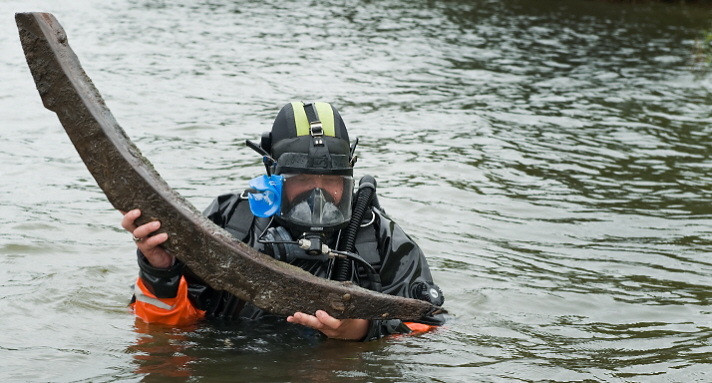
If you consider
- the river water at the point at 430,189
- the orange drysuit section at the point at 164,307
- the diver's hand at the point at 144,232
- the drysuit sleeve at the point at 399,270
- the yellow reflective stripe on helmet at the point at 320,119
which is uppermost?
the yellow reflective stripe on helmet at the point at 320,119

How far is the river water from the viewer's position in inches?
185

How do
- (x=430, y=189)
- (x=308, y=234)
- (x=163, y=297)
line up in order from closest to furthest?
1. (x=308, y=234)
2. (x=163, y=297)
3. (x=430, y=189)

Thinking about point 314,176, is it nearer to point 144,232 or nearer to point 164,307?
point 144,232

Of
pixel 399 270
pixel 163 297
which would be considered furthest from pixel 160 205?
Result: pixel 399 270

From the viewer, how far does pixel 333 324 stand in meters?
4.01

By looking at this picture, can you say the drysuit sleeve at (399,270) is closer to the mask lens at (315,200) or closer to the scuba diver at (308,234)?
the scuba diver at (308,234)

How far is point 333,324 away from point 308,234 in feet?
1.72

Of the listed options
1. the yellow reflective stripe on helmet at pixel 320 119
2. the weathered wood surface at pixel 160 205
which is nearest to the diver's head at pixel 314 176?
the yellow reflective stripe on helmet at pixel 320 119

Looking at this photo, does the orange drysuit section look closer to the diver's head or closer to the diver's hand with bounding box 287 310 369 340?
the diver's head

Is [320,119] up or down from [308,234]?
up

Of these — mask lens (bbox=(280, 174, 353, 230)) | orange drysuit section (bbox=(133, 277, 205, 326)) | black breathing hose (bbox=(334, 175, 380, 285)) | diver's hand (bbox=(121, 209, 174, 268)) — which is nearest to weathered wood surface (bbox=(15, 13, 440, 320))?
diver's hand (bbox=(121, 209, 174, 268))

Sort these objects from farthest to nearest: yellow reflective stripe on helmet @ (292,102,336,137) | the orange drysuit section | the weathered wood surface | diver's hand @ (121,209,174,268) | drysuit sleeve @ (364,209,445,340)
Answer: drysuit sleeve @ (364,209,445,340) < the orange drysuit section < yellow reflective stripe on helmet @ (292,102,336,137) < diver's hand @ (121,209,174,268) < the weathered wood surface

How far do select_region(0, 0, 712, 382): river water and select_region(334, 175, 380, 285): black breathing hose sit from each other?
0.45m

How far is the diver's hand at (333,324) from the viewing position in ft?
13.0
